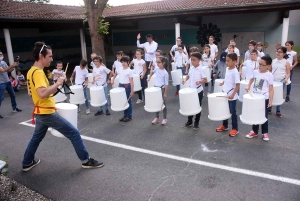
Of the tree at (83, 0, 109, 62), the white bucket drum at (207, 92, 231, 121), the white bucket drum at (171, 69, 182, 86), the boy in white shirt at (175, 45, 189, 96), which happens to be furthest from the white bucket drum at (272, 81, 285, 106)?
the tree at (83, 0, 109, 62)

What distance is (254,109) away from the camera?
14.7ft

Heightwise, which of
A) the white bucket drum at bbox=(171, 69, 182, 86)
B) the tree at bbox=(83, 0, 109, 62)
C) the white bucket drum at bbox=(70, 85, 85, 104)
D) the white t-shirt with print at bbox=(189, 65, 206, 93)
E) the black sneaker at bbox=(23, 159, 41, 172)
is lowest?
the black sneaker at bbox=(23, 159, 41, 172)

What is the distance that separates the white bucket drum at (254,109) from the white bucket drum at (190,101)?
95 cm

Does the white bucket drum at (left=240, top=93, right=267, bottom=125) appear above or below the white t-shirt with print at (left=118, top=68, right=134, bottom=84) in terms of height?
below

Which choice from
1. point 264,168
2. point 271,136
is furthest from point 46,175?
point 271,136

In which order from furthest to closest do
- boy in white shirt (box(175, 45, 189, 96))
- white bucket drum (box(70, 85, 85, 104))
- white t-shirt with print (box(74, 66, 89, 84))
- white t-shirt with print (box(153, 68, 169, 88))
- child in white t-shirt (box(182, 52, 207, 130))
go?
boy in white shirt (box(175, 45, 189, 96)) < white t-shirt with print (box(74, 66, 89, 84)) < white bucket drum (box(70, 85, 85, 104)) < white t-shirt with print (box(153, 68, 169, 88)) < child in white t-shirt (box(182, 52, 207, 130))

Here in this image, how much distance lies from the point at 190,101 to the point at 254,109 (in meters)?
1.19

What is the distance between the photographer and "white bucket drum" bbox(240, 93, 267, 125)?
447 centimetres

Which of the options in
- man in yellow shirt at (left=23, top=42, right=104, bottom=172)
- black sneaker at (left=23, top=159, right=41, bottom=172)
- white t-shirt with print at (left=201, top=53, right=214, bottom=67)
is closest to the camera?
man in yellow shirt at (left=23, top=42, right=104, bottom=172)

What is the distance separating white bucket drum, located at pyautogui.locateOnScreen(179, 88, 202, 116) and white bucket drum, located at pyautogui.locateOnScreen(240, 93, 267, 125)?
0.95m

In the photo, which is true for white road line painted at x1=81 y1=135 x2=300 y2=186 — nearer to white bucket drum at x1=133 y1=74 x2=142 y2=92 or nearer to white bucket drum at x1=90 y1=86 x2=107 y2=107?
white bucket drum at x1=90 y1=86 x2=107 y2=107

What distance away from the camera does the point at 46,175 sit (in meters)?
4.01

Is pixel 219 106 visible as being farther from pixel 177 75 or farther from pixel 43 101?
pixel 177 75

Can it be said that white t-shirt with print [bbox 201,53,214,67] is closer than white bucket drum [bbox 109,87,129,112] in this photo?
No
